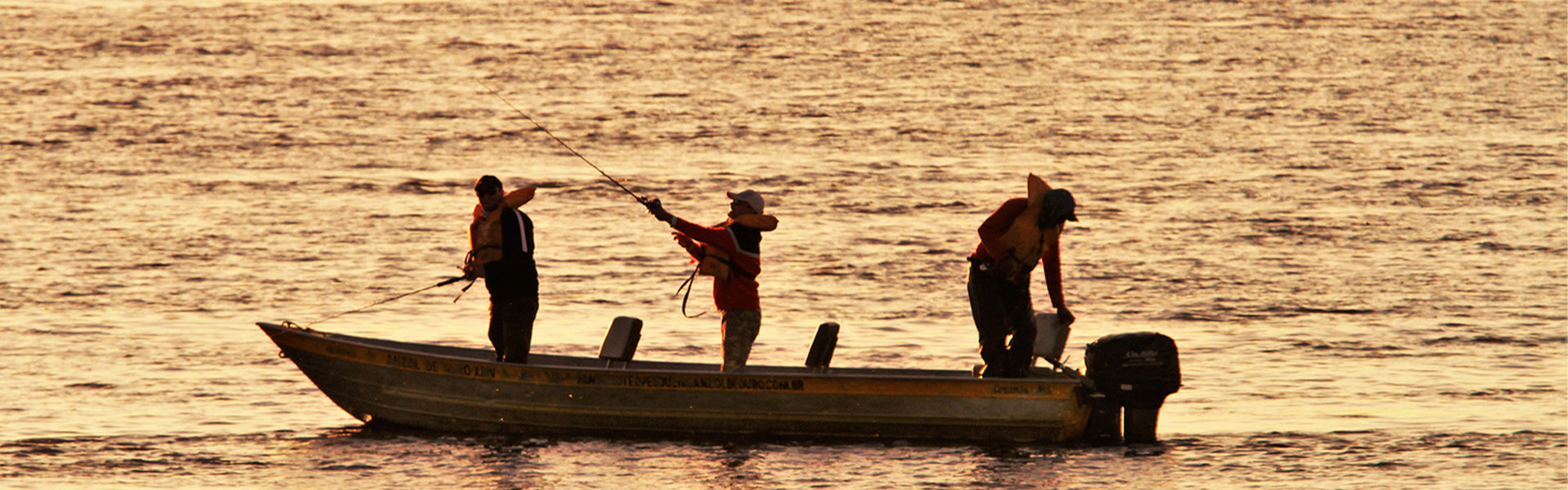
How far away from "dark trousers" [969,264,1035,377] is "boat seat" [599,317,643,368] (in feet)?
6.64

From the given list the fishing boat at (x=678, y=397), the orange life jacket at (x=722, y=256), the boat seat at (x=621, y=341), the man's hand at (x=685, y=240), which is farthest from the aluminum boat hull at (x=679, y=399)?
the man's hand at (x=685, y=240)

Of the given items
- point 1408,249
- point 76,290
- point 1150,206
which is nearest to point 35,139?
point 76,290

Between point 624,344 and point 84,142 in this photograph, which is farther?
point 84,142

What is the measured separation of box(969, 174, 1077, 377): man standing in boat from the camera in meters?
11.9

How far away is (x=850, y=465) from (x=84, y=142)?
67.0 feet

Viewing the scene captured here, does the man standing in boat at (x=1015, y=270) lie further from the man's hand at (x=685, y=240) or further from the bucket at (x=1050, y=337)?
the man's hand at (x=685, y=240)

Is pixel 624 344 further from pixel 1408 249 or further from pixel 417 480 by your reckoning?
pixel 1408 249

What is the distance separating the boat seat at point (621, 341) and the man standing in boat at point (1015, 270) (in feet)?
6.63

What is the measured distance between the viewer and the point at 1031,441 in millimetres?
12102

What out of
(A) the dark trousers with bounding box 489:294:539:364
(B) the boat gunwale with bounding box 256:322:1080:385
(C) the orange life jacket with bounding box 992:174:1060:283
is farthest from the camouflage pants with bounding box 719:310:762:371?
(C) the orange life jacket with bounding box 992:174:1060:283

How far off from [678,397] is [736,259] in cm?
88

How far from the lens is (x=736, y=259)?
12.0 metres

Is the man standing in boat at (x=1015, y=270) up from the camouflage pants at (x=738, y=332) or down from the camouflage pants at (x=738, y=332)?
up

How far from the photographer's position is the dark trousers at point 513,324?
1241cm
